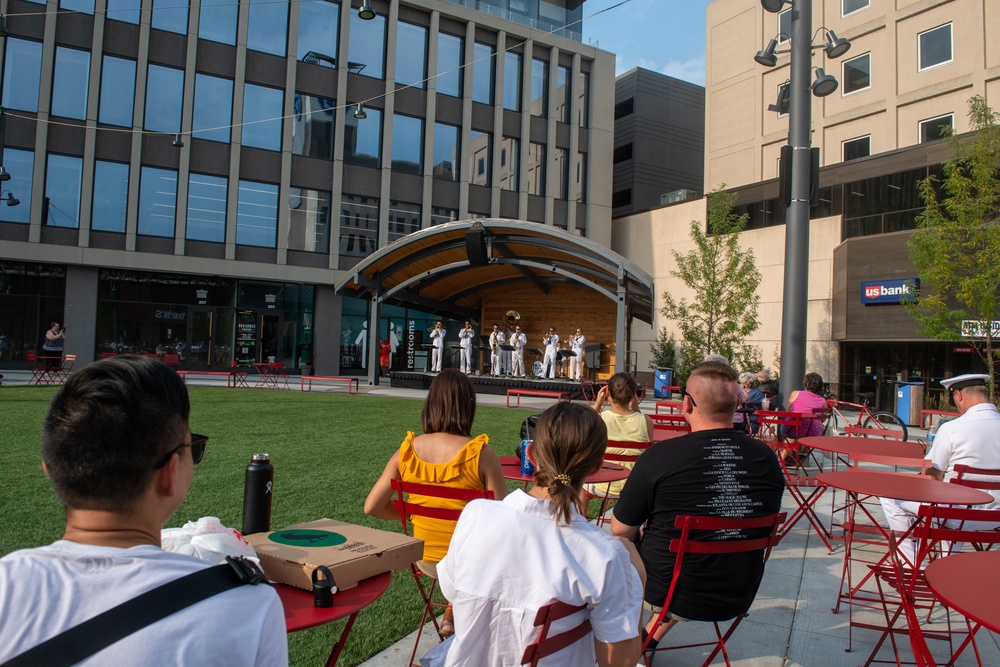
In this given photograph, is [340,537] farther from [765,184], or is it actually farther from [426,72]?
[426,72]

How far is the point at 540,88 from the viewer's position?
30.5 meters

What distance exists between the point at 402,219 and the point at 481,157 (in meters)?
4.66

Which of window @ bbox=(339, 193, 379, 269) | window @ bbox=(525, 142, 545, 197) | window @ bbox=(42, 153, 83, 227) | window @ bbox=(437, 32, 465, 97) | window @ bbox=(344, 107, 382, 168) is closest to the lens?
window @ bbox=(42, 153, 83, 227)

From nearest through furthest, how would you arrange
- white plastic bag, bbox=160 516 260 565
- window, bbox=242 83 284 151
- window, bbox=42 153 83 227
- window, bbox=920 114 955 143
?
1. white plastic bag, bbox=160 516 260 565
2. window, bbox=920 114 955 143
3. window, bbox=42 153 83 227
4. window, bbox=242 83 284 151

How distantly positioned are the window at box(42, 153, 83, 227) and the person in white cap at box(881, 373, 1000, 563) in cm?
2649

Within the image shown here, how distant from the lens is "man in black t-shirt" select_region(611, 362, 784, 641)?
2.85 metres

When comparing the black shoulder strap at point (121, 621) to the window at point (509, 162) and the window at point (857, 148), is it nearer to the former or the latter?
the window at point (857, 148)

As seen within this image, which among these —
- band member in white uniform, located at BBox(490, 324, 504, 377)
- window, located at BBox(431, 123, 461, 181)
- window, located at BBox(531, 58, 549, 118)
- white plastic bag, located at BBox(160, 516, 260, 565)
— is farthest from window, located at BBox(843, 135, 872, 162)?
white plastic bag, located at BBox(160, 516, 260, 565)

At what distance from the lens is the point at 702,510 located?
9.27 ft

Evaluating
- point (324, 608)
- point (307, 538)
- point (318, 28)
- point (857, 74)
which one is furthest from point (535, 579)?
point (318, 28)

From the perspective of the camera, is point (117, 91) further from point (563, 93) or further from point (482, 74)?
point (563, 93)

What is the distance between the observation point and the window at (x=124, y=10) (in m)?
24.0

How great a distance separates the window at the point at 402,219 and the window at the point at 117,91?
9899mm

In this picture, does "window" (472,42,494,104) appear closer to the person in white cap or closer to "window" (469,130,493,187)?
"window" (469,130,493,187)
